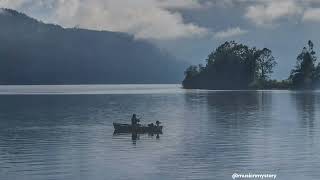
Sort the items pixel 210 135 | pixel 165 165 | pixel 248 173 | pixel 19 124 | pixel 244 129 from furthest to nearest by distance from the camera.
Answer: pixel 19 124 < pixel 244 129 < pixel 210 135 < pixel 165 165 < pixel 248 173

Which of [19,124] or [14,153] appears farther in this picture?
[19,124]

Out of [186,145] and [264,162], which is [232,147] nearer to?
[186,145]

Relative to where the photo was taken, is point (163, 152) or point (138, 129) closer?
point (163, 152)

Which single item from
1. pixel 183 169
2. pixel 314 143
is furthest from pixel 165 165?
pixel 314 143

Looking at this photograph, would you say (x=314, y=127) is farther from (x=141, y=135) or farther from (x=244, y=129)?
(x=141, y=135)

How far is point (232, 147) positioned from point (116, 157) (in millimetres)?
15495

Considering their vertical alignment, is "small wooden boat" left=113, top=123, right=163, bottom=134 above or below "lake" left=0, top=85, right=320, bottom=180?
above

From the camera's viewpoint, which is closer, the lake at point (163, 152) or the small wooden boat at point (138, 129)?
the lake at point (163, 152)

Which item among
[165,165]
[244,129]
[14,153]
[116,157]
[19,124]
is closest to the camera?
[165,165]

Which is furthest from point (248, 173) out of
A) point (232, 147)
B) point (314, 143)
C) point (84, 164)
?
point (314, 143)

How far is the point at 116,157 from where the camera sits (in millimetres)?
62094

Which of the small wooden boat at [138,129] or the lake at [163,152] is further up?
the small wooden boat at [138,129]

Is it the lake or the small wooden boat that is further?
the small wooden boat

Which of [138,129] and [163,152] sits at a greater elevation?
[138,129]
